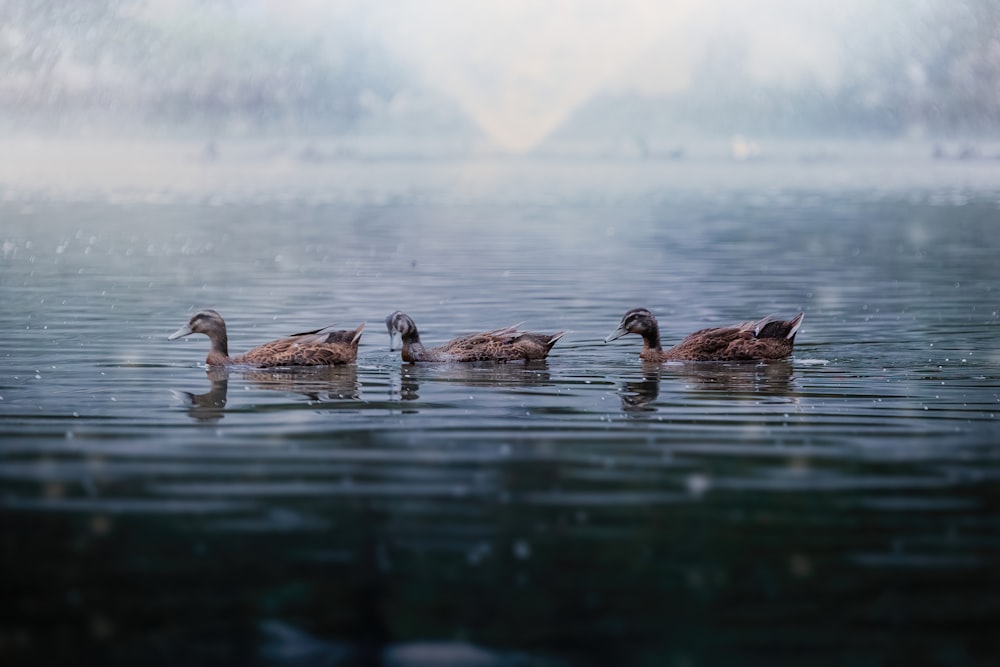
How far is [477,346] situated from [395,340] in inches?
34.0

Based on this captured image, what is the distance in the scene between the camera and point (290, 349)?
19.1m

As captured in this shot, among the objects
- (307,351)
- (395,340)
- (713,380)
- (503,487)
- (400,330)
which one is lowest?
(503,487)

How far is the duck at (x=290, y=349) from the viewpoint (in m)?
19.0

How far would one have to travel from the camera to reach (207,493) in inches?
450

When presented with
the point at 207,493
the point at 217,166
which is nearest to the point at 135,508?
the point at 207,493

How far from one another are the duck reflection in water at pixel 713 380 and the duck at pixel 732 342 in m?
0.14

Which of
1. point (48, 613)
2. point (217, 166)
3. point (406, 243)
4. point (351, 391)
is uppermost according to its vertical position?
point (217, 166)

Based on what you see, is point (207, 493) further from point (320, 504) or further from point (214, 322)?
point (214, 322)

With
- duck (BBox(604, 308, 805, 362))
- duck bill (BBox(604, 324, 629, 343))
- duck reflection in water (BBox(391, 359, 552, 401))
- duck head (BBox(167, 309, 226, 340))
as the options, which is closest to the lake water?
duck reflection in water (BBox(391, 359, 552, 401))

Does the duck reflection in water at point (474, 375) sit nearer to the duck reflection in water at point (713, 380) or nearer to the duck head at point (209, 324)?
the duck reflection in water at point (713, 380)

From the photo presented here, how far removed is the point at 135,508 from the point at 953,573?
15.6 ft

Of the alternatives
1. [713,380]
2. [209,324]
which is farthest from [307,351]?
[713,380]

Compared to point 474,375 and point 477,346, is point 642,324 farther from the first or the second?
point 474,375

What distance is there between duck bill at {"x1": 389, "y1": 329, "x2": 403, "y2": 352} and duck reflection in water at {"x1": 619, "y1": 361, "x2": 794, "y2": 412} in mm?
2574
